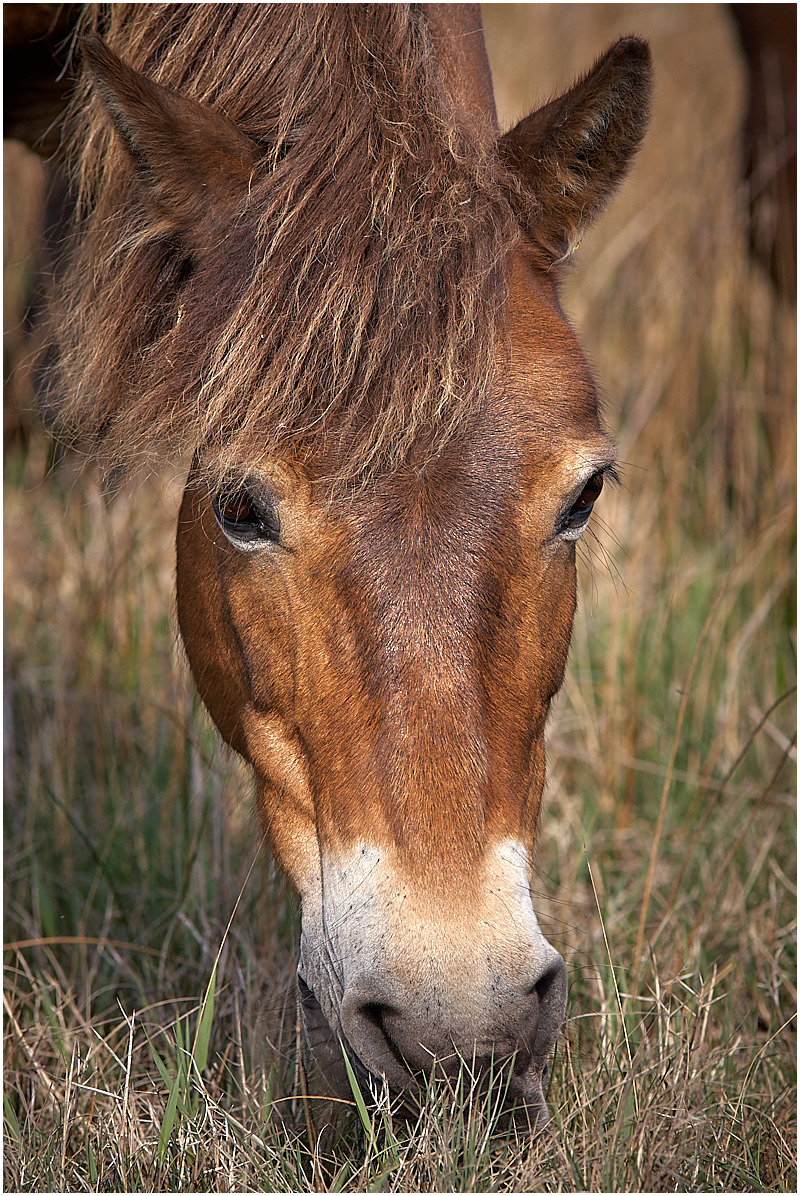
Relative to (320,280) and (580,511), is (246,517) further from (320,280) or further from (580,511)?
(580,511)

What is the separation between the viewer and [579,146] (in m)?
2.02

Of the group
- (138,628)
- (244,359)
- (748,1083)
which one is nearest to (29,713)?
(138,628)

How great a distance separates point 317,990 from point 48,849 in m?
1.73

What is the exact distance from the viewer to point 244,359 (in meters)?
1.83

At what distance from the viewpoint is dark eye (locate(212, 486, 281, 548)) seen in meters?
1.84

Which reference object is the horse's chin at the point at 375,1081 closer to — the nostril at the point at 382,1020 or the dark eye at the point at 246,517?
the nostril at the point at 382,1020

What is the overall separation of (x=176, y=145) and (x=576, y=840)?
2389 mm

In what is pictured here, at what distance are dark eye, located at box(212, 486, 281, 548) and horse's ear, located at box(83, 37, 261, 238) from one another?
1.72ft

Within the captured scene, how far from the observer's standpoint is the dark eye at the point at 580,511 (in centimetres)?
194

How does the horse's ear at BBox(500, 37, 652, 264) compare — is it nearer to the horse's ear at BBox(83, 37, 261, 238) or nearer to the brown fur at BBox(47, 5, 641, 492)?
the brown fur at BBox(47, 5, 641, 492)

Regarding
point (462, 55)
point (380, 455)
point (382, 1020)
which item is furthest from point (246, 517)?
point (462, 55)

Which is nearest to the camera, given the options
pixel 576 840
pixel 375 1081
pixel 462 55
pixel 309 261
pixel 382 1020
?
pixel 382 1020

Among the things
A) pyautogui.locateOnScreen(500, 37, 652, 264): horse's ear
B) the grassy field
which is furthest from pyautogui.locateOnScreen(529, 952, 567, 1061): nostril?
pyautogui.locateOnScreen(500, 37, 652, 264): horse's ear

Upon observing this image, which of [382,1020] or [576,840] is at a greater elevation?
[382,1020]
